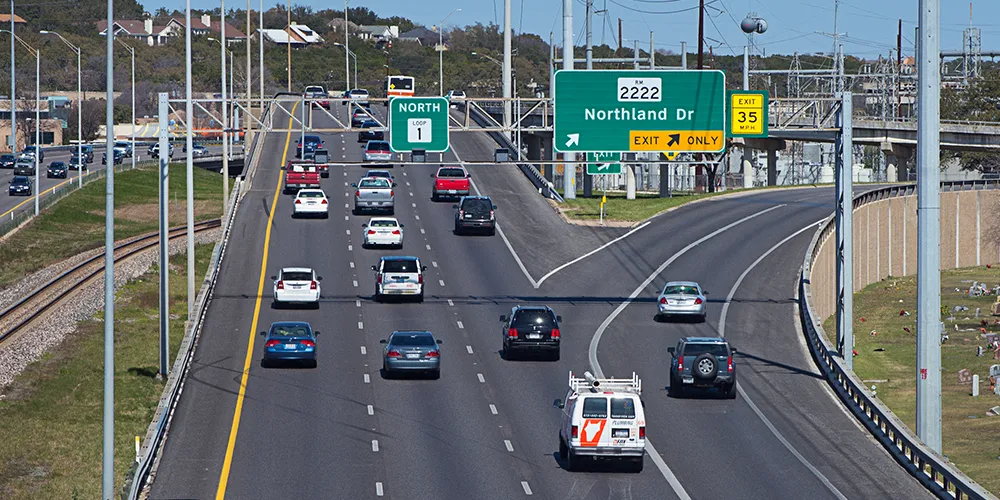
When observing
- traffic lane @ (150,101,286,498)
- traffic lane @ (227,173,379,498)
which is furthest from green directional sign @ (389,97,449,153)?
traffic lane @ (150,101,286,498)

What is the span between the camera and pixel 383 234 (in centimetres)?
6234

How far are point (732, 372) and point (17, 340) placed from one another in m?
27.6

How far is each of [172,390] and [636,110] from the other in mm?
18638

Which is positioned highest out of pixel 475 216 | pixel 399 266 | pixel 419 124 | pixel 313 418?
pixel 419 124

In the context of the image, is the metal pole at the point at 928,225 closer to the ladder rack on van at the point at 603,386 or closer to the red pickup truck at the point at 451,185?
the ladder rack on van at the point at 603,386

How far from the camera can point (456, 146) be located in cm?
9981

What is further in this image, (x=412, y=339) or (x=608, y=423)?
(x=412, y=339)

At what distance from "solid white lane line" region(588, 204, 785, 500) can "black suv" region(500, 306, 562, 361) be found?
1.53 metres

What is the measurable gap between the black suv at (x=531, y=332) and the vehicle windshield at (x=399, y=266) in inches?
402

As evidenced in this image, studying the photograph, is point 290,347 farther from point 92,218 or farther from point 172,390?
point 92,218

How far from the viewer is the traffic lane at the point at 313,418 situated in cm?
2876

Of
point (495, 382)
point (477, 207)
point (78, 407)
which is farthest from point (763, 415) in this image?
point (477, 207)

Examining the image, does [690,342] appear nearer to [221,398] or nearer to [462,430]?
[462,430]

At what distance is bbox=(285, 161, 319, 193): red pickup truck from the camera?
259 feet
